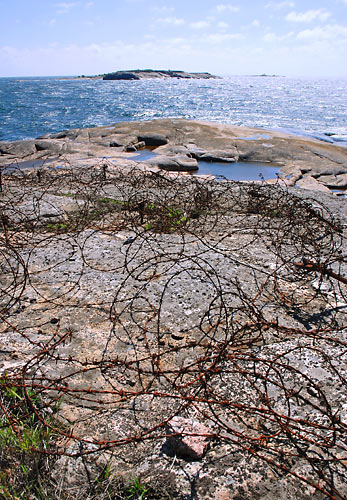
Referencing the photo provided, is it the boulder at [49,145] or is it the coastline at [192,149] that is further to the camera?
the boulder at [49,145]

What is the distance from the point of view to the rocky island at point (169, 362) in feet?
6.46

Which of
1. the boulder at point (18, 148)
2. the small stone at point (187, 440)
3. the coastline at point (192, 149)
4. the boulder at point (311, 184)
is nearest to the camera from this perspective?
the small stone at point (187, 440)

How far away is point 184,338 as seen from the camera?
326 centimetres

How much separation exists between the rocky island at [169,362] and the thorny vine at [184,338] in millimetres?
15

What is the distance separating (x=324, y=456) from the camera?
2090mm

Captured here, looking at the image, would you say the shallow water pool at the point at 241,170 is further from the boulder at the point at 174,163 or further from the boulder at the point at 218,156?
the boulder at the point at 174,163

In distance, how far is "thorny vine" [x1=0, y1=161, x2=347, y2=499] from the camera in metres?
2.25

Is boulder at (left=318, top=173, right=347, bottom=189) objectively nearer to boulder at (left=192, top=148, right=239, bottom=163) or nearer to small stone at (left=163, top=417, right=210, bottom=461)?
boulder at (left=192, top=148, right=239, bottom=163)

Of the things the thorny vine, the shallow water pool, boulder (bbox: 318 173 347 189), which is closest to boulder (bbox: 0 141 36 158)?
the shallow water pool

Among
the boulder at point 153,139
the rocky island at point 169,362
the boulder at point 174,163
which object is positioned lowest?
the rocky island at point 169,362

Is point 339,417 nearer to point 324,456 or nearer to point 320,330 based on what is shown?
point 324,456

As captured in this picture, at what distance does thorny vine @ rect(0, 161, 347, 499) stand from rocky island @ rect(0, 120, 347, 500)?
15 mm

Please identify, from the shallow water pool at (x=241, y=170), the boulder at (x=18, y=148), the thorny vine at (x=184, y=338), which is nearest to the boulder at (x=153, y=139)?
the shallow water pool at (x=241, y=170)

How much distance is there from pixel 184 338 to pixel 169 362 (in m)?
0.35
